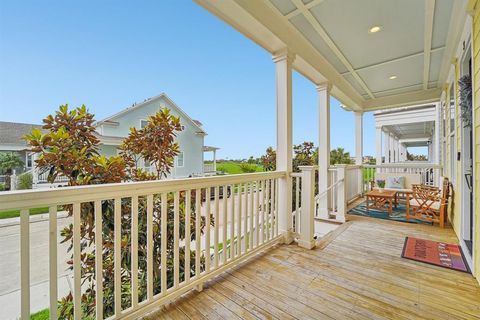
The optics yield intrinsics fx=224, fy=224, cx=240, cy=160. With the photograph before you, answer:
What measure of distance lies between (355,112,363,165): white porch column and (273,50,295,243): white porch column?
150 inches

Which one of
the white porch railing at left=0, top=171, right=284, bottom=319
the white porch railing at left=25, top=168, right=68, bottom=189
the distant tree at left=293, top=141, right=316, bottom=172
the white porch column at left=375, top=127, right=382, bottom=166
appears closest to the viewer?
the white porch railing at left=0, top=171, right=284, bottom=319

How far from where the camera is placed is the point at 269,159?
13.8ft

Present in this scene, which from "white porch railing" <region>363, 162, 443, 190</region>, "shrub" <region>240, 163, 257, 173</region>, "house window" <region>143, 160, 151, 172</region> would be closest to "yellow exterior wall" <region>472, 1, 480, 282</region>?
"shrub" <region>240, 163, 257, 173</region>

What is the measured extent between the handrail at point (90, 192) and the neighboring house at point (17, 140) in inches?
10.5

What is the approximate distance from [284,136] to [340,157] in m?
4.29

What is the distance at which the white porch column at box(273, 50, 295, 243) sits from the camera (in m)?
2.85

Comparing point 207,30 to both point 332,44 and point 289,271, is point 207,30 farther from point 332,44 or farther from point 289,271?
point 289,271

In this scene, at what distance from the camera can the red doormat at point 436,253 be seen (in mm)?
2314

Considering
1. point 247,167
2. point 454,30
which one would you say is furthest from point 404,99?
point 247,167

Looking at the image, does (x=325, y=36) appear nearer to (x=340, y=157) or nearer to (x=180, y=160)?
(x=180, y=160)

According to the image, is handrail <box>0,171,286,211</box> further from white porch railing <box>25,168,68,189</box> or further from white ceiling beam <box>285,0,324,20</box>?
white ceiling beam <box>285,0,324,20</box>

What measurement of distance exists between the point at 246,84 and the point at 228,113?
62.3 inches

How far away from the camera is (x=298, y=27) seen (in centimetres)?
285

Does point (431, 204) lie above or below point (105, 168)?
below
